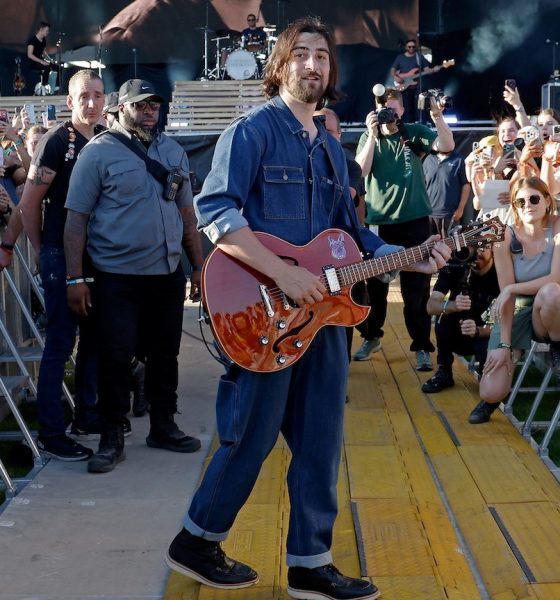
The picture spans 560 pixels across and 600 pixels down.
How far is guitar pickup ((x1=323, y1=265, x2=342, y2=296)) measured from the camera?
3494mm

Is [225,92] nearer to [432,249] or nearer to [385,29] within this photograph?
[385,29]

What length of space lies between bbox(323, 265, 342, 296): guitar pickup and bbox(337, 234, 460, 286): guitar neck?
0.02 m

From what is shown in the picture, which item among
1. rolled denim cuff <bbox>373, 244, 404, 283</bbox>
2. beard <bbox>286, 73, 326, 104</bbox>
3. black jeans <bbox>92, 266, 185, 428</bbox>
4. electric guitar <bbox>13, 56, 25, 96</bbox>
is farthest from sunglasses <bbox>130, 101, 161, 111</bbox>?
electric guitar <bbox>13, 56, 25, 96</bbox>

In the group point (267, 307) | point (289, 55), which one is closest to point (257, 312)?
point (267, 307)

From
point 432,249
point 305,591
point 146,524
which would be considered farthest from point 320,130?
point 146,524

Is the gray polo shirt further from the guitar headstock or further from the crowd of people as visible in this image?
the guitar headstock

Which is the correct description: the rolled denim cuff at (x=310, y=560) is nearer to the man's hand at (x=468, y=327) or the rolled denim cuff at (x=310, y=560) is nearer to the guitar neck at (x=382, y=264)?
the guitar neck at (x=382, y=264)

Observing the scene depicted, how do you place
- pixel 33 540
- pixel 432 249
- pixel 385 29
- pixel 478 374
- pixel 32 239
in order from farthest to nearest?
pixel 385 29, pixel 478 374, pixel 32 239, pixel 33 540, pixel 432 249

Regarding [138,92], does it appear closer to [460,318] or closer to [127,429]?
[127,429]

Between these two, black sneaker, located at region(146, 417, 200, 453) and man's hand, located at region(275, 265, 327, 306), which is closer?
man's hand, located at region(275, 265, 327, 306)

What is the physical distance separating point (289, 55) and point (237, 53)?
1730cm

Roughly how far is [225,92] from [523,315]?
1427 cm

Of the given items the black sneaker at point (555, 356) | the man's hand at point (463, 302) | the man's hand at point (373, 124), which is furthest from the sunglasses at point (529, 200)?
the man's hand at point (373, 124)

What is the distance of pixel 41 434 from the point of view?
18.5 ft
